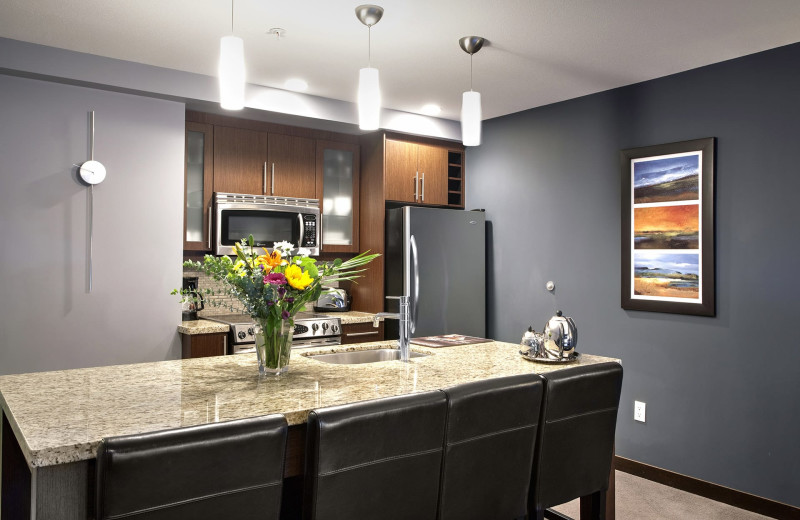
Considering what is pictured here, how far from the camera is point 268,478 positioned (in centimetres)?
137

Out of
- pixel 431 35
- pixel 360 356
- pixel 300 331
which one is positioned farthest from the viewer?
pixel 300 331

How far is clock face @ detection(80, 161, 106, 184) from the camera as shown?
3.42m

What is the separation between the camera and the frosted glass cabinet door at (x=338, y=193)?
4.70 meters

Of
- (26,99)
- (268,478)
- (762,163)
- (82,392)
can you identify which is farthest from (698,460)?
(26,99)

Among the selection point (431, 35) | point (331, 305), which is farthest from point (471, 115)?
point (331, 305)

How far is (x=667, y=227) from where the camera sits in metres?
3.64

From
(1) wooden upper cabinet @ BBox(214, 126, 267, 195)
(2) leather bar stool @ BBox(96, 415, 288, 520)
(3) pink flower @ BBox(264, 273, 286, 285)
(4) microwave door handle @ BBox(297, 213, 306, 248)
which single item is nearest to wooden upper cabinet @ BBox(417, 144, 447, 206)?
(4) microwave door handle @ BBox(297, 213, 306, 248)

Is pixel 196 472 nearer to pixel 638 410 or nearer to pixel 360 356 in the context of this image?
pixel 360 356

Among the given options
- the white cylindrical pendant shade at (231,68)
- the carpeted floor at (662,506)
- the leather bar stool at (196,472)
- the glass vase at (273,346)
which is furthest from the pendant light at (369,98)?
the carpeted floor at (662,506)

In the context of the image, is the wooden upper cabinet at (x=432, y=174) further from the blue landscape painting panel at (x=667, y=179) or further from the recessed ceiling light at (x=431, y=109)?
the blue landscape painting panel at (x=667, y=179)

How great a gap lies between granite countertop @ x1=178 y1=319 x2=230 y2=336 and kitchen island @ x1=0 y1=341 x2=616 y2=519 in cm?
122

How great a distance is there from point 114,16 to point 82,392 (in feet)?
6.07

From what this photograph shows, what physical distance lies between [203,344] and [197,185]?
112 centimetres

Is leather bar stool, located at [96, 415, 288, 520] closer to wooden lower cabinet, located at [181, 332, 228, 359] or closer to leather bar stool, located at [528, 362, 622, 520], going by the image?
leather bar stool, located at [528, 362, 622, 520]
